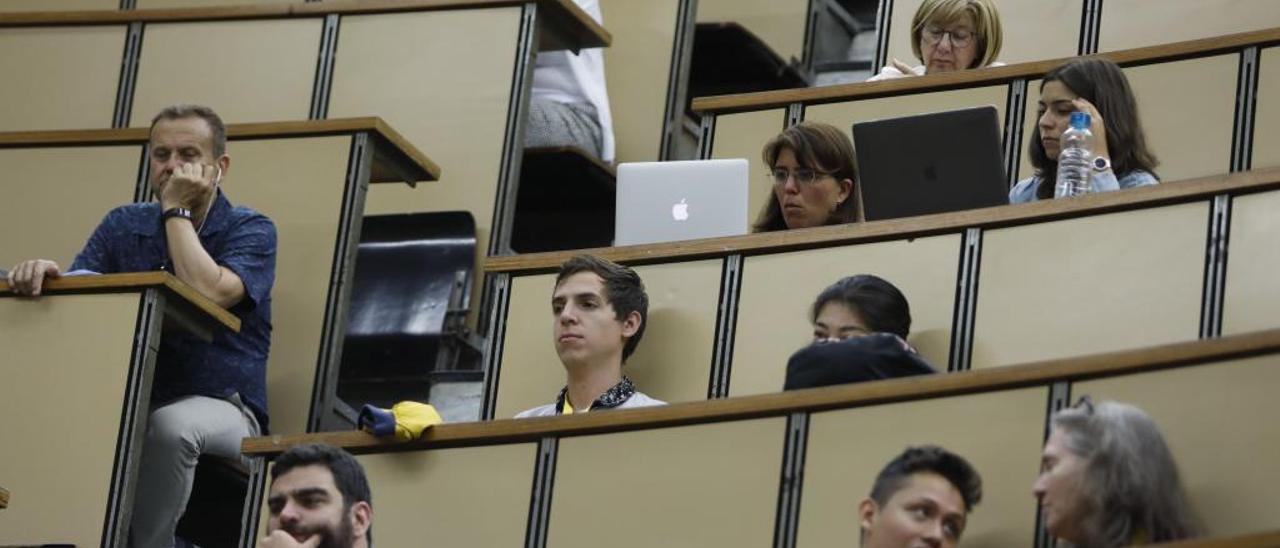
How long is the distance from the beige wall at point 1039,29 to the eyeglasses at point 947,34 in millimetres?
197

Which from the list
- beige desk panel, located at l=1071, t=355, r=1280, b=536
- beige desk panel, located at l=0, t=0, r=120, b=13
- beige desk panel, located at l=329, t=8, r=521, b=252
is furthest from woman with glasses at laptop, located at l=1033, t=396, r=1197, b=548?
beige desk panel, located at l=0, t=0, r=120, b=13

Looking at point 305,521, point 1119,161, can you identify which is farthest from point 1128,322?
point 305,521

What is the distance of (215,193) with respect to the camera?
5055 mm

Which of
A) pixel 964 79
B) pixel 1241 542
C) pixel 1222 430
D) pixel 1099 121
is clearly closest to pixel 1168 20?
pixel 964 79

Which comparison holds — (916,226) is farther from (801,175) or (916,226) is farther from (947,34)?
(947,34)

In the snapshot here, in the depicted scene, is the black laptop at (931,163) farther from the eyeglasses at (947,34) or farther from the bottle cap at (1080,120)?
the eyeglasses at (947,34)

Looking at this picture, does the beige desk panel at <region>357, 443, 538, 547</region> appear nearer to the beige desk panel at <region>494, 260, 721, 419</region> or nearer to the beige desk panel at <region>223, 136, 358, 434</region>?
the beige desk panel at <region>494, 260, 721, 419</region>

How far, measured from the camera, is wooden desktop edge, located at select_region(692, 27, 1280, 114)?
197 inches

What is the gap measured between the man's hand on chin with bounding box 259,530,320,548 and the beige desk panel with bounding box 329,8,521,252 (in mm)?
1536

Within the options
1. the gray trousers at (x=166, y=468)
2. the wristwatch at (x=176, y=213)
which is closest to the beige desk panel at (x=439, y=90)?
the wristwatch at (x=176, y=213)

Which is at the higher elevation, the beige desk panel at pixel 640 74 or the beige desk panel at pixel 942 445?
the beige desk panel at pixel 640 74

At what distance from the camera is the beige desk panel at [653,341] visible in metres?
4.55

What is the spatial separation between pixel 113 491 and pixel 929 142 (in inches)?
57.1

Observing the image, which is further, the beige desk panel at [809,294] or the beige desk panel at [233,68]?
the beige desk panel at [233,68]
